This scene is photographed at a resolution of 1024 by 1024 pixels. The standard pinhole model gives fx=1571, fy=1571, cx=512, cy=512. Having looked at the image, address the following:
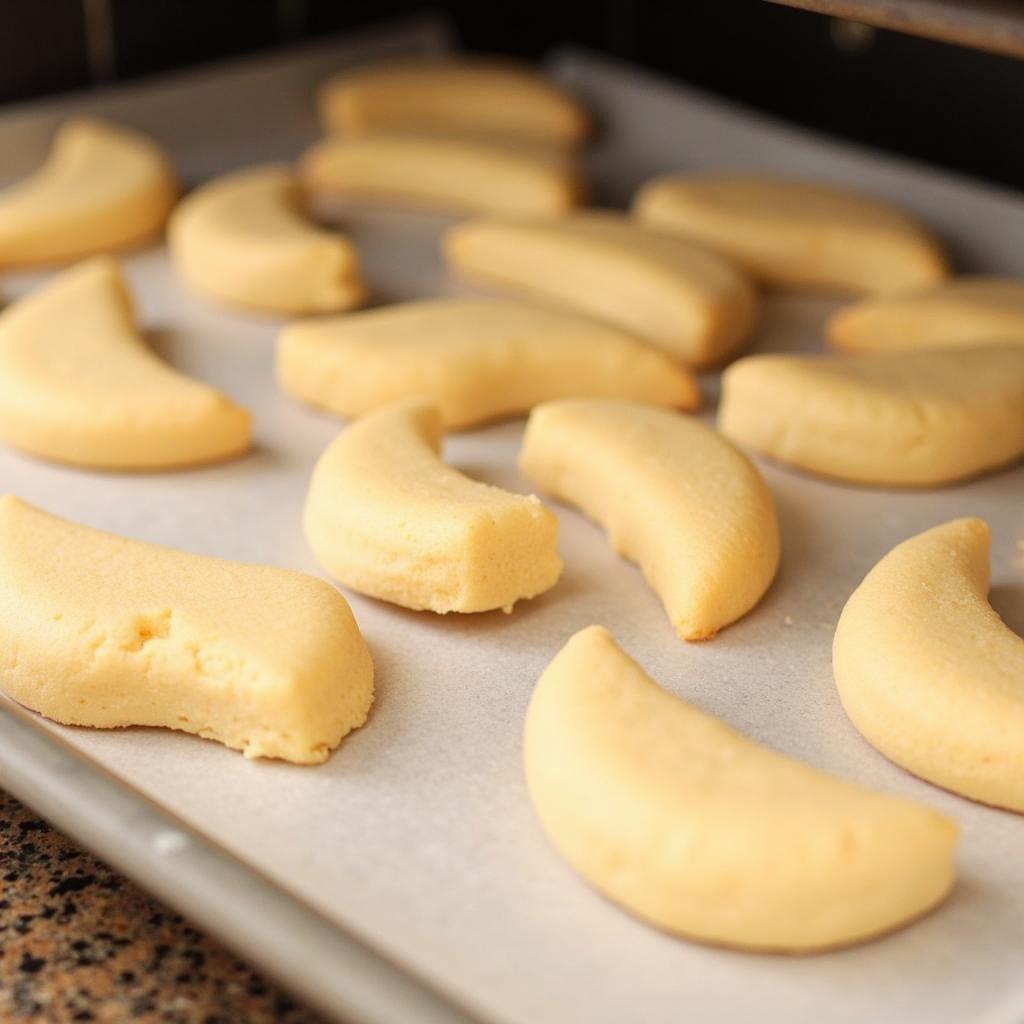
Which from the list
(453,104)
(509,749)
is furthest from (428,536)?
(453,104)

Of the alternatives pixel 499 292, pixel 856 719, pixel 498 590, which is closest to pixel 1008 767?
pixel 856 719

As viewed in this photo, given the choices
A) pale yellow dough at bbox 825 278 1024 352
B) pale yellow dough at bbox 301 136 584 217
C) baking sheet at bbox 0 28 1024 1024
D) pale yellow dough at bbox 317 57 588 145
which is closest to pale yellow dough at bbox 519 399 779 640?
baking sheet at bbox 0 28 1024 1024

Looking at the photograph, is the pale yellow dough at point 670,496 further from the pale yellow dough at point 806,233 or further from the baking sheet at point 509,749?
the pale yellow dough at point 806,233

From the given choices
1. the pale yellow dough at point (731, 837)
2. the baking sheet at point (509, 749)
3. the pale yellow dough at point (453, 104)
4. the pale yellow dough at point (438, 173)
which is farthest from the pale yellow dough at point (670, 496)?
the pale yellow dough at point (453, 104)

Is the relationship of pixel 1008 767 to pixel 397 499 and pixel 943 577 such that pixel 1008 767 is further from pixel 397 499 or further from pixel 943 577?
pixel 397 499

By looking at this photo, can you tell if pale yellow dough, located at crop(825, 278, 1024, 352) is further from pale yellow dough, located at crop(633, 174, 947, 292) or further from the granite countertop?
the granite countertop
